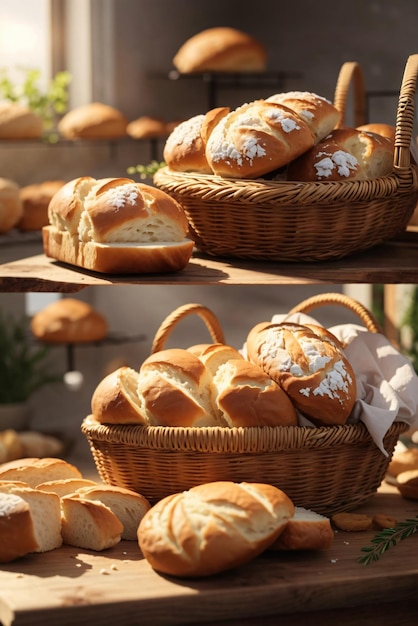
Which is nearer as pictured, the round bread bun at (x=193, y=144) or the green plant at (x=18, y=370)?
the round bread bun at (x=193, y=144)

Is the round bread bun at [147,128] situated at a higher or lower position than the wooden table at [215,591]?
higher

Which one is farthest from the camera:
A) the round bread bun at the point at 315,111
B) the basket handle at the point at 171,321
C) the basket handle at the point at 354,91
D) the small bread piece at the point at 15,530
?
the basket handle at the point at 354,91

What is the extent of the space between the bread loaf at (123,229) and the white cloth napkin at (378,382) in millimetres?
373

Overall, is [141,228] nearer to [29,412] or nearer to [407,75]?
[407,75]

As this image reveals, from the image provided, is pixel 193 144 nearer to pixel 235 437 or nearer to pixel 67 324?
pixel 235 437

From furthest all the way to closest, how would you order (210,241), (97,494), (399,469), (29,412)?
1. (29,412)
2. (399,469)
3. (210,241)
4. (97,494)

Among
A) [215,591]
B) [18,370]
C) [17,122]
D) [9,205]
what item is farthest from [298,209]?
[18,370]

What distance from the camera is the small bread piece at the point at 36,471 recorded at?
1.78 metres

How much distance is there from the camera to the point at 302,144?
1716 mm

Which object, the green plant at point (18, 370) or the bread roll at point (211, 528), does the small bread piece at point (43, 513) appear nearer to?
the bread roll at point (211, 528)

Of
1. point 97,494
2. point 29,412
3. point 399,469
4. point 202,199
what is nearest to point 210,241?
point 202,199

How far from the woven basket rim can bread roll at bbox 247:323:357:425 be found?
30mm

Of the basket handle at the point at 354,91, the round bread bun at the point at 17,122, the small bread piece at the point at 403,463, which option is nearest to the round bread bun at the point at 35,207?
the round bread bun at the point at 17,122

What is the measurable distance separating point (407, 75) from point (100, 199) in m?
0.58
